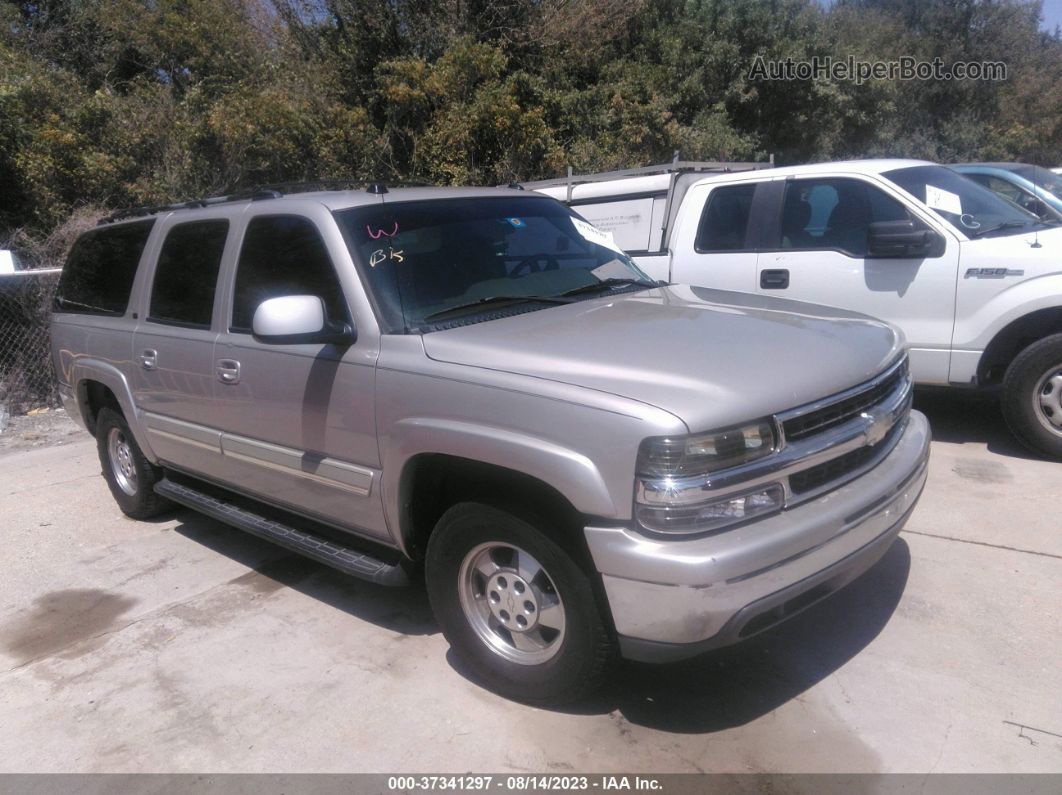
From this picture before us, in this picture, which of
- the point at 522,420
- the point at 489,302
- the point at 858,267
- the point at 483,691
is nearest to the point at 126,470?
the point at 489,302

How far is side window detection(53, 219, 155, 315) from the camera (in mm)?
5367

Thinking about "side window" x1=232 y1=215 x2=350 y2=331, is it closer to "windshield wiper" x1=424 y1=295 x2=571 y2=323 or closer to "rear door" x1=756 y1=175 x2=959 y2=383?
"windshield wiper" x1=424 y1=295 x2=571 y2=323

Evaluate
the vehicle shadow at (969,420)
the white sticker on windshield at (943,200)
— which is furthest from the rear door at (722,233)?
the vehicle shadow at (969,420)

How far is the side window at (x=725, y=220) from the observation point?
6.91m

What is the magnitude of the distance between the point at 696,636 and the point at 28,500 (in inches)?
217

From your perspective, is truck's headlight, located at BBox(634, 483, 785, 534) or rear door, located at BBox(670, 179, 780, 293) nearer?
truck's headlight, located at BBox(634, 483, 785, 534)

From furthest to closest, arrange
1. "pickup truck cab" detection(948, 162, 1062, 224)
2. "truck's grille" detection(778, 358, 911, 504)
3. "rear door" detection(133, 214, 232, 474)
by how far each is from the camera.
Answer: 1. "pickup truck cab" detection(948, 162, 1062, 224)
2. "rear door" detection(133, 214, 232, 474)
3. "truck's grille" detection(778, 358, 911, 504)

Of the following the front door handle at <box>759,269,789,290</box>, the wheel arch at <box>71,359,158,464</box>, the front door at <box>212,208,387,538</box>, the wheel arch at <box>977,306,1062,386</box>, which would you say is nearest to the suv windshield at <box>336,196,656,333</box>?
the front door at <box>212,208,387,538</box>

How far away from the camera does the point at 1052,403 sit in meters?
5.52

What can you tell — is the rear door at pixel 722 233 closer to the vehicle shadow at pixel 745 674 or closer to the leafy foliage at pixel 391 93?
the vehicle shadow at pixel 745 674

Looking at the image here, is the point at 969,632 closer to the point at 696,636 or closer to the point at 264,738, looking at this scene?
the point at 696,636

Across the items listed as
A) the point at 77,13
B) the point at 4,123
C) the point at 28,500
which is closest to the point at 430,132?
the point at 4,123

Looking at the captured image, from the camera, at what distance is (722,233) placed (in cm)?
704

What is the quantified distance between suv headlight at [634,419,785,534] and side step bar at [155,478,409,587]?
4.58 feet
